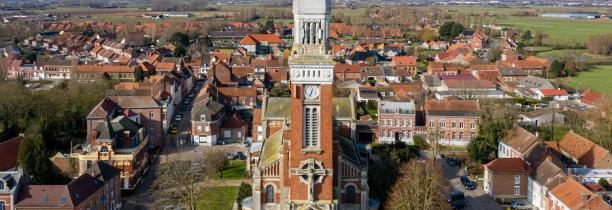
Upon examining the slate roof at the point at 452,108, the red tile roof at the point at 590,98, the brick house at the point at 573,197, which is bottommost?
the red tile roof at the point at 590,98

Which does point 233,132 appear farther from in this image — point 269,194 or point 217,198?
point 269,194

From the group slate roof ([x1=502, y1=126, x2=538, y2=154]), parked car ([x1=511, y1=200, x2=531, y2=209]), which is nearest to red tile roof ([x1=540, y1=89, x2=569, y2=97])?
slate roof ([x1=502, y1=126, x2=538, y2=154])

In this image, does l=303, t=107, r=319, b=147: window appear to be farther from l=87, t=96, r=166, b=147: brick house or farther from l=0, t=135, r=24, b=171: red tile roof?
l=87, t=96, r=166, b=147: brick house

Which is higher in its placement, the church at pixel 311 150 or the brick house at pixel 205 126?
the church at pixel 311 150

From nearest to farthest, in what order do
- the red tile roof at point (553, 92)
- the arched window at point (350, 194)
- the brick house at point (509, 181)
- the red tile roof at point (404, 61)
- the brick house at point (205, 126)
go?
the arched window at point (350, 194)
the brick house at point (509, 181)
the brick house at point (205, 126)
the red tile roof at point (553, 92)
the red tile roof at point (404, 61)

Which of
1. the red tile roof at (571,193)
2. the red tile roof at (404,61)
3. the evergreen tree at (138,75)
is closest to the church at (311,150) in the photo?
the red tile roof at (571,193)

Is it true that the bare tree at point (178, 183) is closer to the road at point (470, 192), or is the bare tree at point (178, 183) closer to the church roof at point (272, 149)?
the church roof at point (272, 149)
